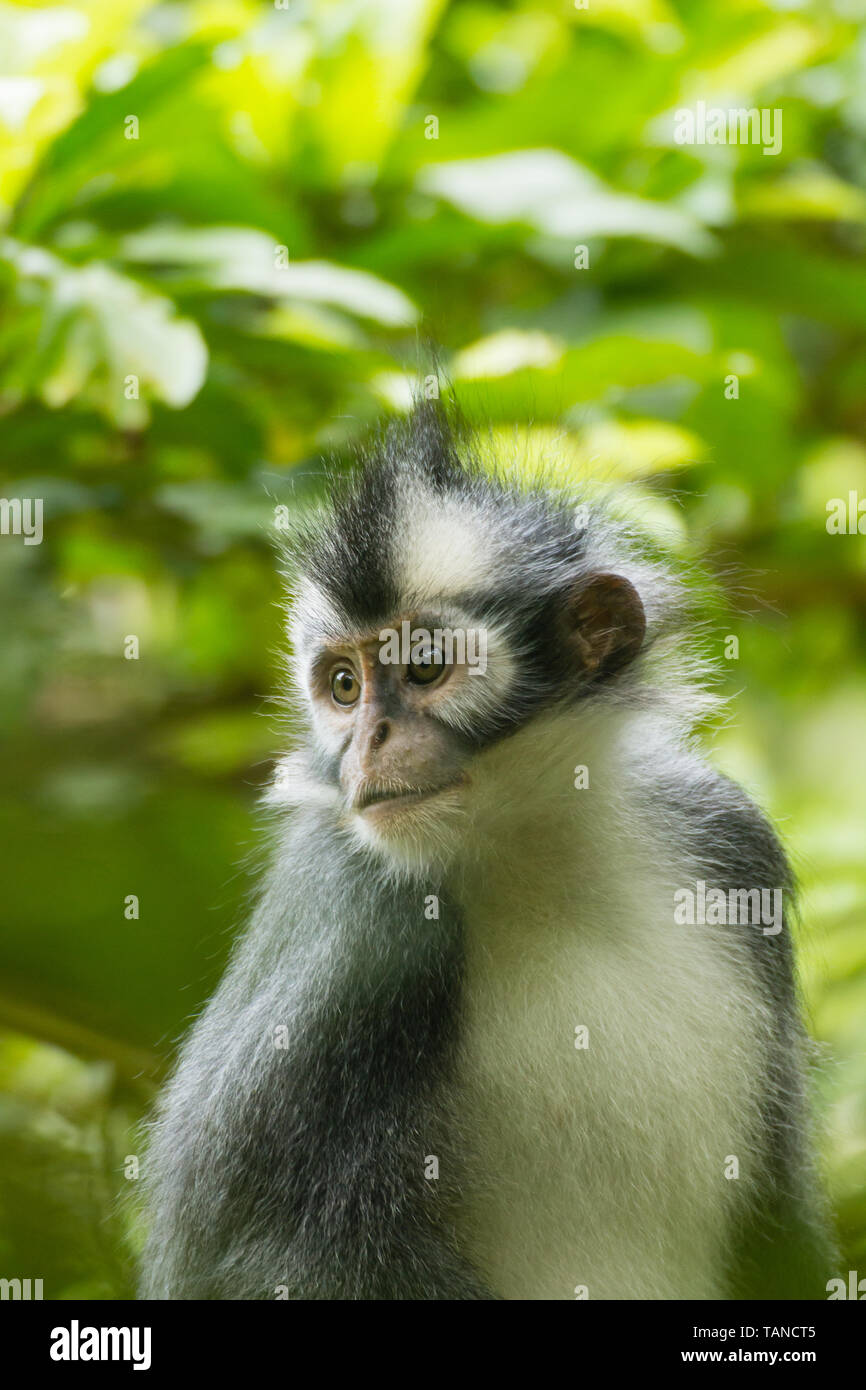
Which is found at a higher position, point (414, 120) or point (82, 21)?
point (414, 120)

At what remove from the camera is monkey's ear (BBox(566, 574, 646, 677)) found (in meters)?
2.30

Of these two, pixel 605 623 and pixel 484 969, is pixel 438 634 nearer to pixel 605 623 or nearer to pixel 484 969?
pixel 605 623

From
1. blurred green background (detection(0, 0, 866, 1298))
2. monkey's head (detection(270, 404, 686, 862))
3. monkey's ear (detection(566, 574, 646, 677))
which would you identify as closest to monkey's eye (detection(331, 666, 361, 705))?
monkey's head (detection(270, 404, 686, 862))

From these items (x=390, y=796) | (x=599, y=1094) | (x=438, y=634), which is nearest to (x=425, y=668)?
(x=438, y=634)

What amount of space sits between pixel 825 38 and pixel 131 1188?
3822 millimetres

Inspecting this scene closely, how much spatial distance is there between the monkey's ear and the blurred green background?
1.18ft

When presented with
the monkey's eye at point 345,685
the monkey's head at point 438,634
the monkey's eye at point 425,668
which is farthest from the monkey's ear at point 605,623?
the monkey's eye at point 345,685

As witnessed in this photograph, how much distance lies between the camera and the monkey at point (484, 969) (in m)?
2.13

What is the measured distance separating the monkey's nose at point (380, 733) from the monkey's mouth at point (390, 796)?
0.06 m

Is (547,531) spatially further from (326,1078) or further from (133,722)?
(133,722)

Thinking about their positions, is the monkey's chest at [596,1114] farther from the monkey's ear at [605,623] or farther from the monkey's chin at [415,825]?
the monkey's ear at [605,623]
